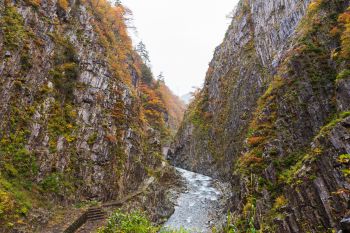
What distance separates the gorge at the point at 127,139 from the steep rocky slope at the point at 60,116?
8 cm

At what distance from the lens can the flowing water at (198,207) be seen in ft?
82.3

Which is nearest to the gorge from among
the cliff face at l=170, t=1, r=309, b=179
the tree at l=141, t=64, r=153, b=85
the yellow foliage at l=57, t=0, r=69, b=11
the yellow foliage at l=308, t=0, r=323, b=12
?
the yellow foliage at l=308, t=0, r=323, b=12

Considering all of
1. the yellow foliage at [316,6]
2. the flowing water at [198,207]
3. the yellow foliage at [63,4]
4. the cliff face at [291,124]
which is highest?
the yellow foliage at [316,6]

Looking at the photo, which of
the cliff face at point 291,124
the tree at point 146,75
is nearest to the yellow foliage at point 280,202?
the cliff face at point 291,124

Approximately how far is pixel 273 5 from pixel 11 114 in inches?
1297

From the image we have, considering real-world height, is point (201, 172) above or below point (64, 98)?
below

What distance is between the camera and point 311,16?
24.3 metres

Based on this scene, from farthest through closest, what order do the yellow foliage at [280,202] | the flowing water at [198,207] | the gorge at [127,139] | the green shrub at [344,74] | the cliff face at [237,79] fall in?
the cliff face at [237,79] → the flowing water at [198,207] → the green shrub at [344,74] → the yellow foliage at [280,202] → the gorge at [127,139]

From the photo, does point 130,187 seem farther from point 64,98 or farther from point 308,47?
point 308,47

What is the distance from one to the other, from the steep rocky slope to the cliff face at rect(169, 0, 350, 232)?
1015 centimetres

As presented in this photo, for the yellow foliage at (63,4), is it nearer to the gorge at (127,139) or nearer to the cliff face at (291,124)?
the gorge at (127,139)

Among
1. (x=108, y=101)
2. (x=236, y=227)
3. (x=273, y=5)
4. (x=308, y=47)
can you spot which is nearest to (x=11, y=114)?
(x=108, y=101)

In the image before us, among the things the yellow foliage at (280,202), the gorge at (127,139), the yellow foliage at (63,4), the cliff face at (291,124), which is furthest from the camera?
the yellow foliage at (63,4)

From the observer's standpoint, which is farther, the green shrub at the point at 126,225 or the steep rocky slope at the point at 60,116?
the steep rocky slope at the point at 60,116
